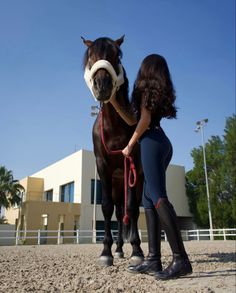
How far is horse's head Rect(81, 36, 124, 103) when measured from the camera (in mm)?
2896

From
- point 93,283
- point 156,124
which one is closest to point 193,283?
Result: point 93,283

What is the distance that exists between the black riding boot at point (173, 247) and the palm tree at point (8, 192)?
2814cm

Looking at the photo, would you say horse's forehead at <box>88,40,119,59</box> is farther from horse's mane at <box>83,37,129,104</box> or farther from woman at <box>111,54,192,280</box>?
woman at <box>111,54,192,280</box>

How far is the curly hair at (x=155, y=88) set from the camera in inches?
104

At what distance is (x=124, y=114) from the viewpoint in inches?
130

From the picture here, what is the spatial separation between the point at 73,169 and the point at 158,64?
27.1m

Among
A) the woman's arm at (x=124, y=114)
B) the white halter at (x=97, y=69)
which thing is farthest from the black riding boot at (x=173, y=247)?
the white halter at (x=97, y=69)

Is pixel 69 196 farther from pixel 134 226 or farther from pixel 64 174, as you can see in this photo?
pixel 134 226

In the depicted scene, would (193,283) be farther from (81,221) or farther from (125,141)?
(81,221)

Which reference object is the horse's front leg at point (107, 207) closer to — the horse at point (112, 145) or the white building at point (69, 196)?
the horse at point (112, 145)

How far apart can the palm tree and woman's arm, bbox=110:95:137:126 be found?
2741 centimetres

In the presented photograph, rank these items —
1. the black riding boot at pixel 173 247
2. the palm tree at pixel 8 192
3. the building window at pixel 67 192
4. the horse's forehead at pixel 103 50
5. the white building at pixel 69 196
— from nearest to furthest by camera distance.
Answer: the black riding boot at pixel 173 247 → the horse's forehead at pixel 103 50 → the white building at pixel 69 196 → the palm tree at pixel 8 192 → the building window at pixel 67 192

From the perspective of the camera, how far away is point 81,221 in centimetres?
2736

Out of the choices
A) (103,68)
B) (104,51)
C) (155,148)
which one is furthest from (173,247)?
(104,51)
